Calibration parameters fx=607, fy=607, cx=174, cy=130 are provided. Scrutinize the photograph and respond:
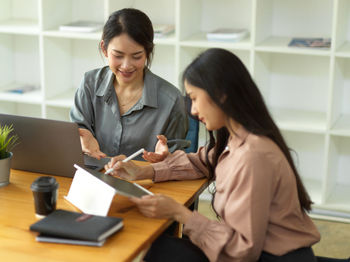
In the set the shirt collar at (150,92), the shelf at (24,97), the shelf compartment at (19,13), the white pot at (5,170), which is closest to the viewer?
the white pot at (5,170)

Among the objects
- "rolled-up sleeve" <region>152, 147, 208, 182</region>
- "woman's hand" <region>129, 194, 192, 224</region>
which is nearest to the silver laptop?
"rolled-up sleeve" <region>152, 147, 208, 182</region>

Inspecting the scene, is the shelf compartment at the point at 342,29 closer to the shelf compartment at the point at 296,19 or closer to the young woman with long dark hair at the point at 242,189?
the shelf compartment at the point at 296,19

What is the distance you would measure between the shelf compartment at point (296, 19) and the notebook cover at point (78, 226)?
210 cm

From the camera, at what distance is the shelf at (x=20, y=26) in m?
3.83

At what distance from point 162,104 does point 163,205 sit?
860 mm

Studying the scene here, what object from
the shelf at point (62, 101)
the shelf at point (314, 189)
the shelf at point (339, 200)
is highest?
the shelf at point (62, 101)

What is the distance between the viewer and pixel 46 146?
2092 mm

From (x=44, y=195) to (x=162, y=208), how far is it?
13.3 inches

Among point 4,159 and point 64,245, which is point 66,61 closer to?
point 4,159

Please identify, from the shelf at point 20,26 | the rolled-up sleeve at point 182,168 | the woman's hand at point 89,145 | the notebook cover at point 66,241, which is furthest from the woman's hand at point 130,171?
the shelf at point 20,26

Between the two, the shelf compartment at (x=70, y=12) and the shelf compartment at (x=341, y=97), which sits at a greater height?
the shelf compartment at (x=70, y=12)

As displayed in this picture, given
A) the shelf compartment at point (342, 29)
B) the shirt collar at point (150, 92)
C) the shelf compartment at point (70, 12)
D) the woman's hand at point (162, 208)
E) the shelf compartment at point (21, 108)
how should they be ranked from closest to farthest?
the woman's hand at point (162, 208), the shirt collar at point (150, 92), the shelf compartment at point (342, 29), the shelf compartment at point (70, 12), the shelf compartment at point (21, 108)

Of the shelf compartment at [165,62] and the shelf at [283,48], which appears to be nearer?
the shelf at [283,48]

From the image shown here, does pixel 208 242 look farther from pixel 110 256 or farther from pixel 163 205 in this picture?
pixel 110 256
